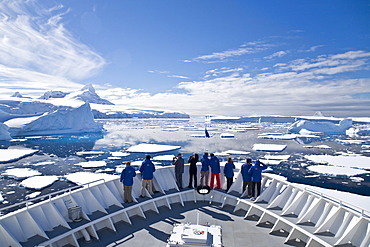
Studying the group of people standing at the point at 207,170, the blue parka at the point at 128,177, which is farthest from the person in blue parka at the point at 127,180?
the group of people standing at the point at 207,170

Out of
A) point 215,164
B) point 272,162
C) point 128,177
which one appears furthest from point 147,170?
point 272,162

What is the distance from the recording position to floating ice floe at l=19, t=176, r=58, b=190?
10297mm

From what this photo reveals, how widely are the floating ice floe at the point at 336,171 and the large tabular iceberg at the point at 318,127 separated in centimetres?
2856

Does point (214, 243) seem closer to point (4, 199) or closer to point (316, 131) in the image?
point (4, 199)

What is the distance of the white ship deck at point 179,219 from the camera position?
3410 mm

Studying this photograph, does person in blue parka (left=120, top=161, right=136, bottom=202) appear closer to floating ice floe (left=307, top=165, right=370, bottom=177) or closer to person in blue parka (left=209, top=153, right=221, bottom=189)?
person in blue parka (left=209, top=153, right=221, bottom=189)

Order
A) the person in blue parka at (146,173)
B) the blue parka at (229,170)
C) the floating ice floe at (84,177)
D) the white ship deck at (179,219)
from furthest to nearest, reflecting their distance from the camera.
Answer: the floating ice floe at (84,177)
the blue parka at (229,170)
the person in blue parka at (146,173)
the white ship deck at (179,219)

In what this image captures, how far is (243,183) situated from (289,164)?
11.9 m

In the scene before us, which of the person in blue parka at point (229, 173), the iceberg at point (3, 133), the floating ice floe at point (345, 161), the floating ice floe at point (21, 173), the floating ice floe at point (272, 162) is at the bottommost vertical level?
the floating ice floe at point (345, 161)

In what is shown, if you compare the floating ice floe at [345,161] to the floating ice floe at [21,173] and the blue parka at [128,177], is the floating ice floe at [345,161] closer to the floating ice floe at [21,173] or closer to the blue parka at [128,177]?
the blue parka at [128,177]

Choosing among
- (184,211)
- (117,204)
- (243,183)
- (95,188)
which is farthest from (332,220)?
(95,188)

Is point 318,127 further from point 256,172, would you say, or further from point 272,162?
point 256,172

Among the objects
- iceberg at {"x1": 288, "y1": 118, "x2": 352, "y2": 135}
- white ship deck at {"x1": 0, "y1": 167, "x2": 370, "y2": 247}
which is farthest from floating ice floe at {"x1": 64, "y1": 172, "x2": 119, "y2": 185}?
iceberg at {"x1": 288, "y1": 118, "x2": 352, "y2": 135}

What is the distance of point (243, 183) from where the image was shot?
5.20m
